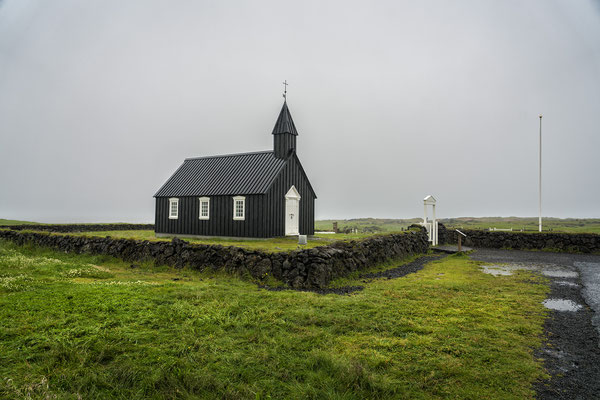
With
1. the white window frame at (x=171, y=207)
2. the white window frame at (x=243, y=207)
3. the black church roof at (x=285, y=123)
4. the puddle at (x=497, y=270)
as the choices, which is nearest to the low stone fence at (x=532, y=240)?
the puddle at (x=497, y=270)

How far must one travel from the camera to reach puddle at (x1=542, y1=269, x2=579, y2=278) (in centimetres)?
1438

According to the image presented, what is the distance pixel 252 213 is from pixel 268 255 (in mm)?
8155

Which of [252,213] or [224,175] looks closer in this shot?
[252,213]

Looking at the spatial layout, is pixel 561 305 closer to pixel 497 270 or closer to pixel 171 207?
pixel 497 270

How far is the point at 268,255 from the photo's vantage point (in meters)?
13.5

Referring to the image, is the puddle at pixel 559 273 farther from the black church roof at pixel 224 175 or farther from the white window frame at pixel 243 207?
the white window frame at pixel 243 207

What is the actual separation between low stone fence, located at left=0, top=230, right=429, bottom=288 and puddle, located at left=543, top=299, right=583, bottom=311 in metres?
6.51

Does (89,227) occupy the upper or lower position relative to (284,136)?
lower

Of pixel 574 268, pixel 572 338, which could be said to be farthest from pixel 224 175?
pixel 572 338

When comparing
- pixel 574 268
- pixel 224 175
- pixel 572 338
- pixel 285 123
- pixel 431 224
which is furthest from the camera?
pixel 431 224

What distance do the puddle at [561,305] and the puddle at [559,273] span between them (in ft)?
15.9

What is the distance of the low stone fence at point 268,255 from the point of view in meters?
12.9

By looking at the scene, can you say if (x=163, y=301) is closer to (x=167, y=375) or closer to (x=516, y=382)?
(x=167, y=375)

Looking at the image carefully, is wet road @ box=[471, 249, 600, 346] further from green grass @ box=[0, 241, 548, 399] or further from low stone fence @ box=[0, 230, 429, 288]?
low stone fence @ box=[0, 230, 429, 288]
